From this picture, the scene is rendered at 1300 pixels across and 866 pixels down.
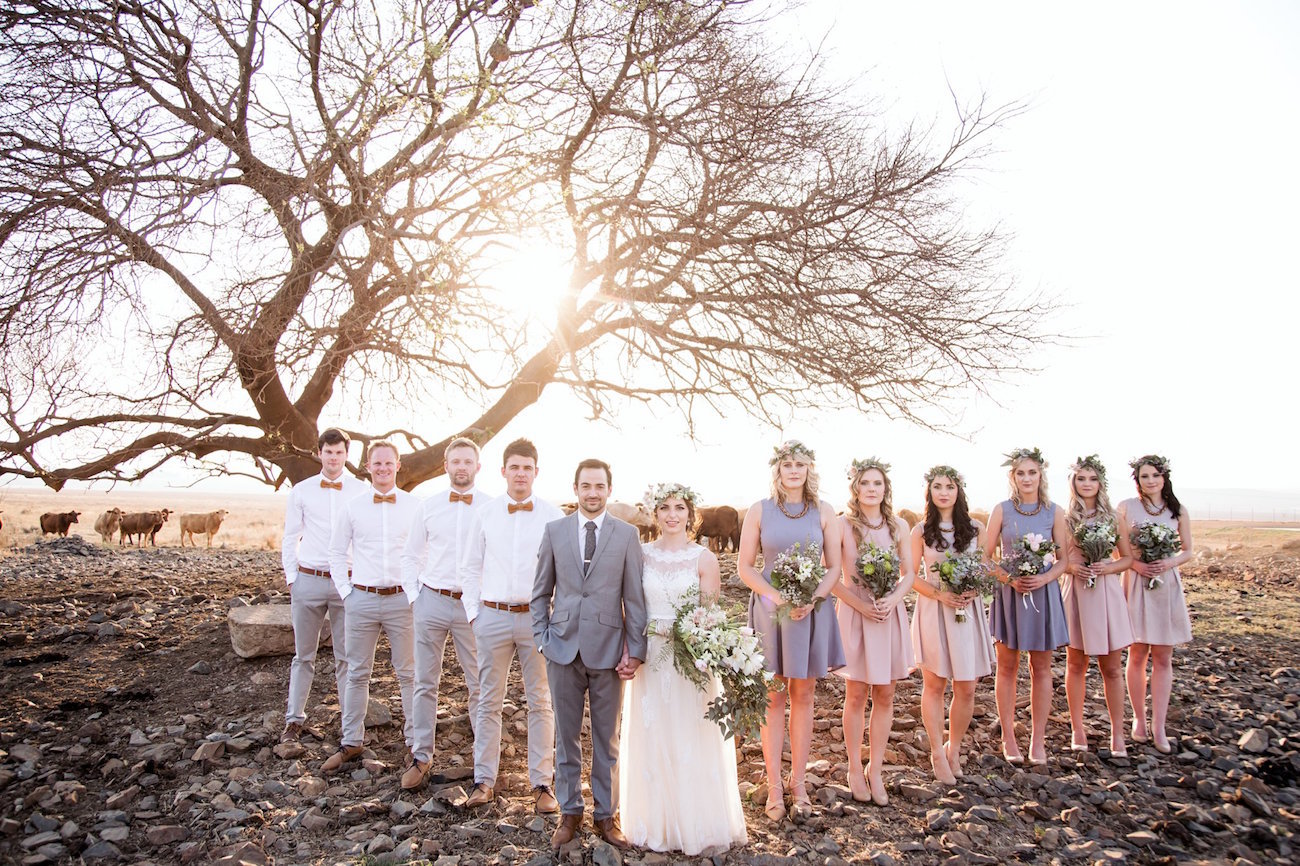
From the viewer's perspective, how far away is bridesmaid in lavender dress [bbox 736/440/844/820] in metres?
5.65

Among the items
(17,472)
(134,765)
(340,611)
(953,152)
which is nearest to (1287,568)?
(953,152)


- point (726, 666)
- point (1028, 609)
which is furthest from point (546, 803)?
point (1028, 609)

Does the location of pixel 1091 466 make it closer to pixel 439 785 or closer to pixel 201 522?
pixel 439 785

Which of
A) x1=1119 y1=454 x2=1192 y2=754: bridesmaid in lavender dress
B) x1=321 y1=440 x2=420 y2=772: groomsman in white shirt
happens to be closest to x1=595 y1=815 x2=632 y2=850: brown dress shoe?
x1=321 y1=440 x2=420 y2=772: groomsman in white shirt

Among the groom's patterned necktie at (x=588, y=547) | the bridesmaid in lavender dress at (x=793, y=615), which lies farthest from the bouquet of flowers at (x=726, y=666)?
the groom's patterned necktie at (x=588, y=547)

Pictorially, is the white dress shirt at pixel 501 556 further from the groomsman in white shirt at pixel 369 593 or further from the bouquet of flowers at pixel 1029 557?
the bouquet of flowers at pixel 1029 557

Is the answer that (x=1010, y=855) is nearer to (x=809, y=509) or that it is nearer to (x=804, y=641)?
(x=804, y=641)

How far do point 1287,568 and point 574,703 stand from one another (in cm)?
2038

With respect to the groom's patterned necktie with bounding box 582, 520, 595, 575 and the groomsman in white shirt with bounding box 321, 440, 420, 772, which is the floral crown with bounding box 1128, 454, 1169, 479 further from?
the groomsman in white shirt with bounding box 321, 440, 420, 772

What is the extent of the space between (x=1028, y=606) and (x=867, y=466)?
76.2 inches

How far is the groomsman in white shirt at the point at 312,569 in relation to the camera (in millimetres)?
6855

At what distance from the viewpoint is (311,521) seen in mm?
7086

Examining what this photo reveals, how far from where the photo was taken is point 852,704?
607 centimetres

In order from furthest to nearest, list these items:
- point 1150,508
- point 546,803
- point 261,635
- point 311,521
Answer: point 261,635, point 1150,508, point 311,521, point 546,803
